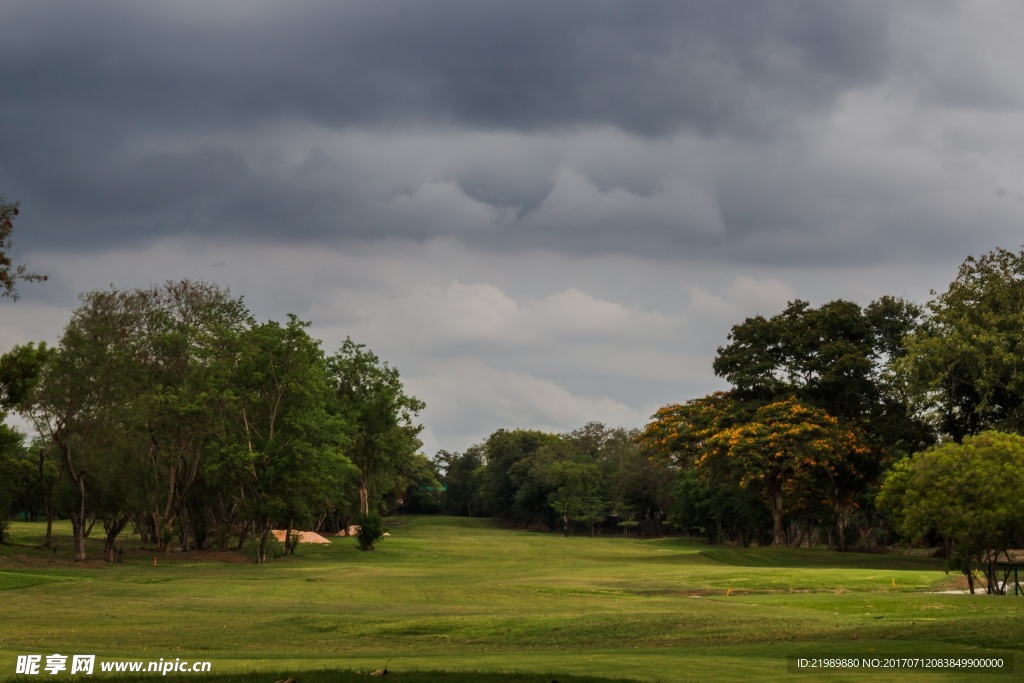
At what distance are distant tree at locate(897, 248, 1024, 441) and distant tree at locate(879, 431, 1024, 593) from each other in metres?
18.7

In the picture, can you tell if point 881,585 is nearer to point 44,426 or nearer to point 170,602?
point 170,602

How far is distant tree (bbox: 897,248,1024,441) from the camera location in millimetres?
57844

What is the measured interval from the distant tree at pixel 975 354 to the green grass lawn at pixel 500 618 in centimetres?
993

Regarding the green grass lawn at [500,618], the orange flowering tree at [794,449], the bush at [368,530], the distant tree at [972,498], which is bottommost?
the green grass lawn at [500,618]

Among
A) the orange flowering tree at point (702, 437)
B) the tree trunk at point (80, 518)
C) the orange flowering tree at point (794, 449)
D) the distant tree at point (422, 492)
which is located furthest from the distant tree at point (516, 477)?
the tree trunk at point (80, 518)

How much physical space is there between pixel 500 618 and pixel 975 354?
38812mm

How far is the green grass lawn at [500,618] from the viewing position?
67.4ft

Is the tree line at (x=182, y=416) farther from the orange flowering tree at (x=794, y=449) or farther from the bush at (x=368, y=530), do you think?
the orange flowering tree at (x=794, y=449)

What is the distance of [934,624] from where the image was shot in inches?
987

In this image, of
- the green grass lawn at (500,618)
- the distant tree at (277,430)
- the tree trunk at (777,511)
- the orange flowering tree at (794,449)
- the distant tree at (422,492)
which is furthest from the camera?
the distant tree at (422,492)

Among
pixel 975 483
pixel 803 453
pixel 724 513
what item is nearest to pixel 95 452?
pixel 803 453

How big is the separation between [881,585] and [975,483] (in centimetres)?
918

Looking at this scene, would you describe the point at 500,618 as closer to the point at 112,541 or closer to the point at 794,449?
the point at 794,449

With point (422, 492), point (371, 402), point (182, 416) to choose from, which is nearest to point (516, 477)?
point (422, 492)
